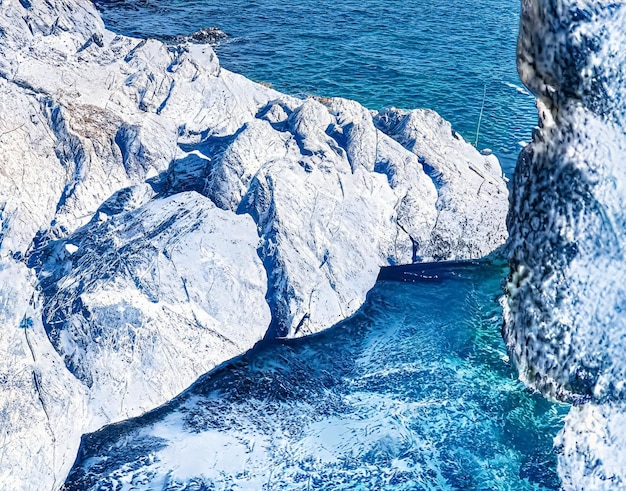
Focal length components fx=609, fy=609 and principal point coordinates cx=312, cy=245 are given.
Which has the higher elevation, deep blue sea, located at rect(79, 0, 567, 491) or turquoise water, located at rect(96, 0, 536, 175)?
turquoise water, located at rect(96, 0, 536, 175)

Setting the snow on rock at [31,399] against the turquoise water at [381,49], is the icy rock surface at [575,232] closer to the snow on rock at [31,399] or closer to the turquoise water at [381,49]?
the snow on rock at [31,399]

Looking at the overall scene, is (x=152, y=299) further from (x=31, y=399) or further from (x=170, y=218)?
(x=31, y=399)

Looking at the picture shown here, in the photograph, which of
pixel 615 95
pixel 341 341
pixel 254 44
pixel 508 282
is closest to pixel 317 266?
pixel 341 341

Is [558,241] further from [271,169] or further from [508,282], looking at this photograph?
[271,169]

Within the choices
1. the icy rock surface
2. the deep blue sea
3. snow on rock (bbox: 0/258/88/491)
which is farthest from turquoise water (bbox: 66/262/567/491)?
the icy rock surface

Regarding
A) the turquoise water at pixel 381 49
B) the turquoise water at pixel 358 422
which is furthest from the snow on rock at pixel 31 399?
the turquoise water at pixel 381 49

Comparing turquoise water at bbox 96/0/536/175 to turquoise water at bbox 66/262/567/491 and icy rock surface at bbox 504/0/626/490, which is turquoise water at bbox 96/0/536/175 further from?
icy rock surface at bbox 504/0/626/490

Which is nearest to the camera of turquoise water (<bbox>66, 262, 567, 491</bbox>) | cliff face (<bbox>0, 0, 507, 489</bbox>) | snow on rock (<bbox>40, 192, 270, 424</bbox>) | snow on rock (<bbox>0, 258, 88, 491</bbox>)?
snow on rock (<bbox>0, 258, 88, 491</bbox>)
